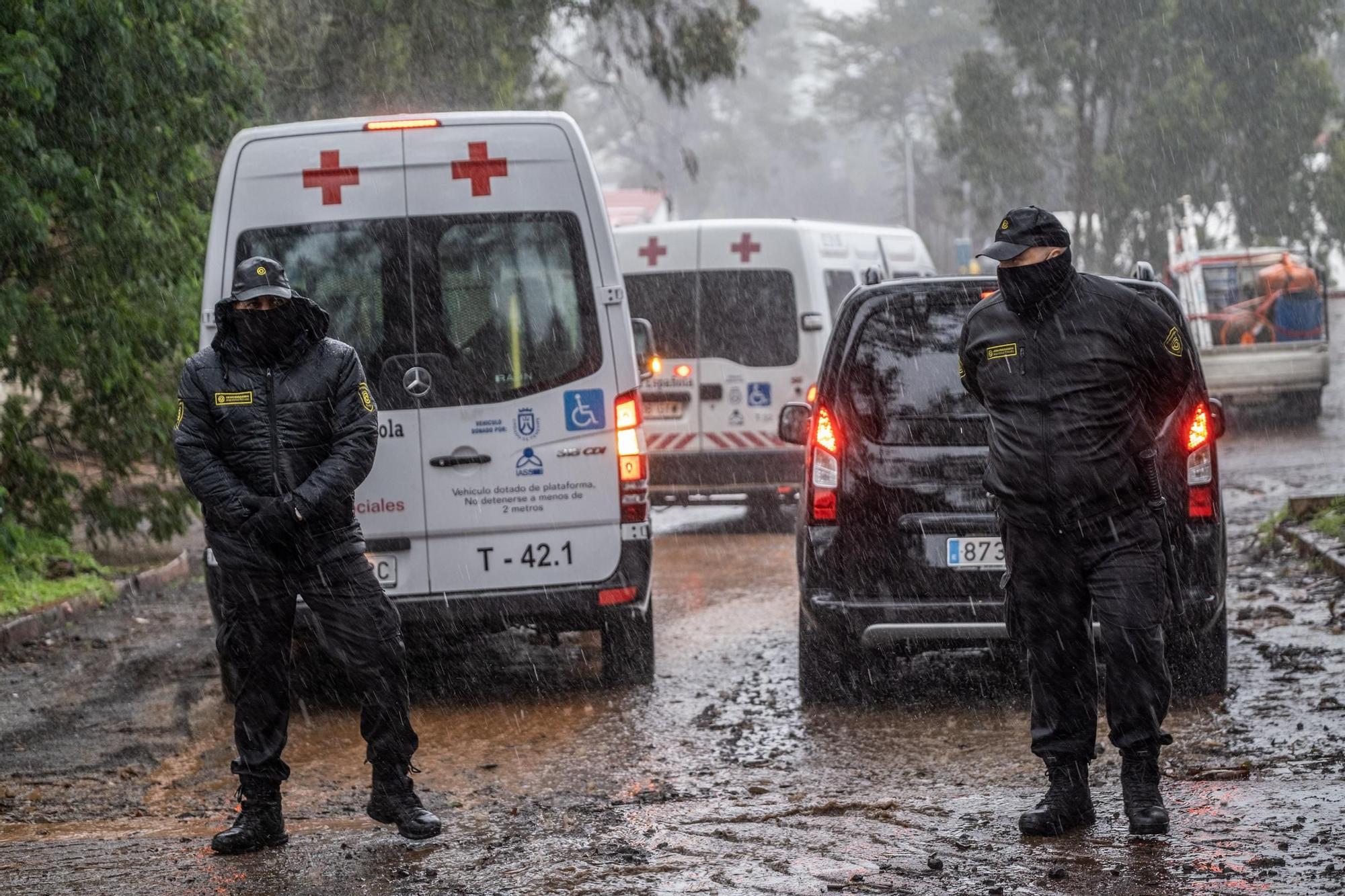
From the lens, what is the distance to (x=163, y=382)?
475 inches

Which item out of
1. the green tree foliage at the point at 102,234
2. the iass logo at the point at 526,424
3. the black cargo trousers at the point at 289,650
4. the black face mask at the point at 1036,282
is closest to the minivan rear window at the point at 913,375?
the iass logo at the point at 526,424

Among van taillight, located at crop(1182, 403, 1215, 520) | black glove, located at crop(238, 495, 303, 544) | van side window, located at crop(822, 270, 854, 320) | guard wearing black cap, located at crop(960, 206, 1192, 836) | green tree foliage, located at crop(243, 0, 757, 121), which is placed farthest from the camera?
green tree foliage, located at crop(243, 0, 757, 121)

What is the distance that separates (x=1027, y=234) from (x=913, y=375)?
1979mm

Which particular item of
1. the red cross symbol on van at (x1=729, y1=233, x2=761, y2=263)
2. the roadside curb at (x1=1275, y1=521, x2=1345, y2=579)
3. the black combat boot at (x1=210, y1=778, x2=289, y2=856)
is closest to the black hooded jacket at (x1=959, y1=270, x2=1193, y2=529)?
the black combat boot at (x1=210, y1=778, x2=289, y2=856)

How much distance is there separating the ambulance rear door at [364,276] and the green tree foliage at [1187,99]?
95.4ft

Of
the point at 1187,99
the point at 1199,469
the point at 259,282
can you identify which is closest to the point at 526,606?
the point at 259,282

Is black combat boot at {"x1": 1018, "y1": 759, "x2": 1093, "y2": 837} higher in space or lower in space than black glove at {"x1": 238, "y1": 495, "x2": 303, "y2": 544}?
lower

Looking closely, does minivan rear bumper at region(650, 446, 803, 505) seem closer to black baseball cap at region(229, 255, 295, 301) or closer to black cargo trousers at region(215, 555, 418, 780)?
black cargo trousers at region(215, 555, 418, 780)

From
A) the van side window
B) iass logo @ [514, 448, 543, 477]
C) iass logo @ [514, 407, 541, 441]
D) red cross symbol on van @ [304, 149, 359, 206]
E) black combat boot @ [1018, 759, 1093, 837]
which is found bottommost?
black combat boot @ [1018, 759, 1093, 837]

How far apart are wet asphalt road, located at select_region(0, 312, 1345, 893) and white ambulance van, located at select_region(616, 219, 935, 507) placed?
3342 mm

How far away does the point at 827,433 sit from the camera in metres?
7.06

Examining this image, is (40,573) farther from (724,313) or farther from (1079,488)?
(1079,488)

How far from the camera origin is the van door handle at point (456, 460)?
7.30m

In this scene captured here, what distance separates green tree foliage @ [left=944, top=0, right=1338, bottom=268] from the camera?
112ft
